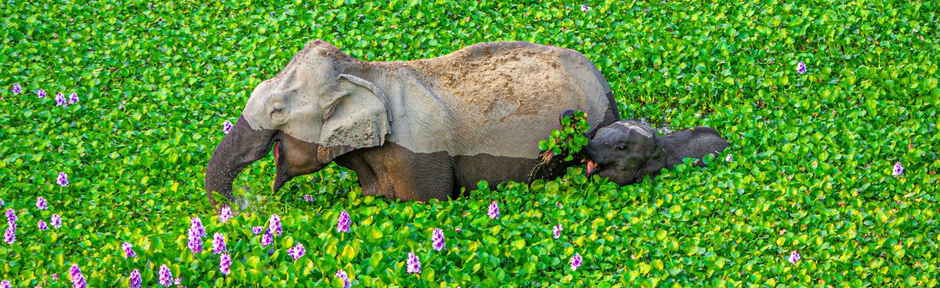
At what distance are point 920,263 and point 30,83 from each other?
708cm

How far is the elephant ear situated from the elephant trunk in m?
0.35

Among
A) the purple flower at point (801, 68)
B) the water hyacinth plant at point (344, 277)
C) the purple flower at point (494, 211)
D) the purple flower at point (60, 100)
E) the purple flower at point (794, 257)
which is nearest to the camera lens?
the water hyacinth plant at point (344, 277)

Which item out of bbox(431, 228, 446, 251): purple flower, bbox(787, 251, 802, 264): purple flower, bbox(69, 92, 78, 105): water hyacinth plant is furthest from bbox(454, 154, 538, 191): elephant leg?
bbox(69, 92, 78, 105): water hyacinth plant

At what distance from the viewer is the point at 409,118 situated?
8023 mm

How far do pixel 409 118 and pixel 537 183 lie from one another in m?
0.93

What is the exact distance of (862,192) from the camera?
7914 millimetres

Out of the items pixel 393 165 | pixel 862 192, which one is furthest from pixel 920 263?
pixel 393 165

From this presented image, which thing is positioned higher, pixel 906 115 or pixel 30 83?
pixel 906 115

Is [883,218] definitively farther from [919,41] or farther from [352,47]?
[352,47]

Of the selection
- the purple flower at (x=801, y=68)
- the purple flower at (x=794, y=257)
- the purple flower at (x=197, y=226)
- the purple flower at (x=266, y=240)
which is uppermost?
the purple flower at (x=197, y=226)

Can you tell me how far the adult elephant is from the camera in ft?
25.9

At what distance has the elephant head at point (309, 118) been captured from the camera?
7.87m

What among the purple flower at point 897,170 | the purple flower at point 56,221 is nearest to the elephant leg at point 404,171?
the purple flower at point 56,221

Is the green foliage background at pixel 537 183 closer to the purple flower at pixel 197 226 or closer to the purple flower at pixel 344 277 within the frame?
the purple flower at pixel 344 277
